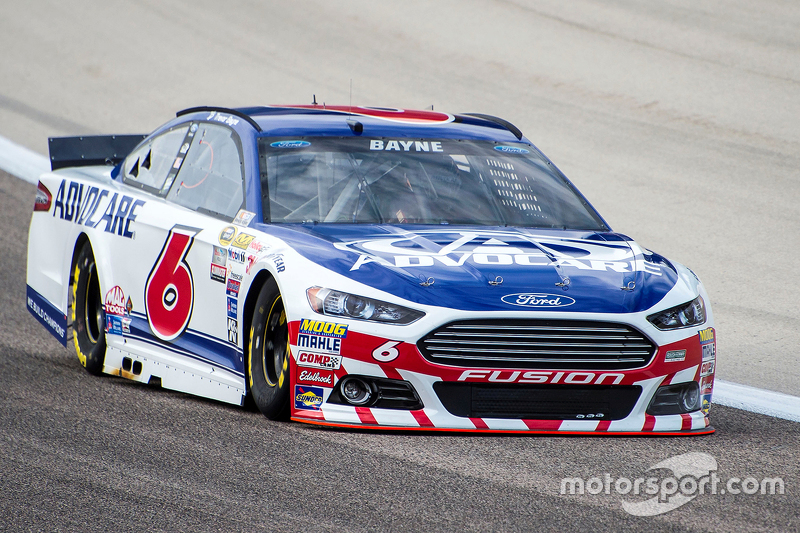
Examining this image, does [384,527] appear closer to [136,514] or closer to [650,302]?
[136,514]

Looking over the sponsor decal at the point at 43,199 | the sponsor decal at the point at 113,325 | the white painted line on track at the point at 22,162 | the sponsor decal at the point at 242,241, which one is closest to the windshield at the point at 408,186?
the sponsor decal at the point at 242,241

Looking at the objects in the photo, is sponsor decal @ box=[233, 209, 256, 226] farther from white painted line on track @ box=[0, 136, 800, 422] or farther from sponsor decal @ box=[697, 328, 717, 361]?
white painted line on track @ box=[0, 136, 800, 422]

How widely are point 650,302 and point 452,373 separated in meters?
0.91

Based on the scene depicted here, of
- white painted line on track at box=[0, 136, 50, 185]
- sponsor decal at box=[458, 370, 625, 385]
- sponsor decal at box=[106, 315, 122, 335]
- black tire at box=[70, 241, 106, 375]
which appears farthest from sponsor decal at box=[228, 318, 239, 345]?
white painted line on track at box=[0, 136, 50, 185]

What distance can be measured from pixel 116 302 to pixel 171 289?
72cm

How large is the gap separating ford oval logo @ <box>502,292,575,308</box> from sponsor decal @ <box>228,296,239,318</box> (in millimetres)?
1381

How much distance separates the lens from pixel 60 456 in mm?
4750

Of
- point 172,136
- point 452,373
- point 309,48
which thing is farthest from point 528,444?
point 309,48

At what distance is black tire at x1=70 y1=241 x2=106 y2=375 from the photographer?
22.6ft

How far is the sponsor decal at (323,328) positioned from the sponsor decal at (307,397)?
0.80 feet

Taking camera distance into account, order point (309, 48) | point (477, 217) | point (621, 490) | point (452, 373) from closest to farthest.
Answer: point (621, 490), point (452, 373), point (477, 217), point (309, 48)

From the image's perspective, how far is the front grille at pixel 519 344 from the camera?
470cm

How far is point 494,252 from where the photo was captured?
505cm

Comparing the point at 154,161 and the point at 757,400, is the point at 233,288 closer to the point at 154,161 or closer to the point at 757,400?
the point at 154,161
